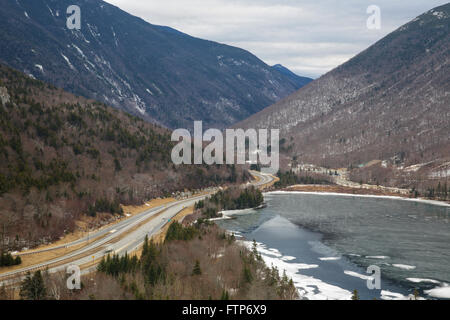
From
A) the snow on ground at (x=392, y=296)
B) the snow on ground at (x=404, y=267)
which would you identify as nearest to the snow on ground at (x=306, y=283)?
the snow on ground at (x=392, y=296)

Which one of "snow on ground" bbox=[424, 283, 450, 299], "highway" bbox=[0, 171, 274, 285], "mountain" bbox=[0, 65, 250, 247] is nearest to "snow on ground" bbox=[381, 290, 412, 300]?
"snow on ground" bbox=[424, 283, 450, 299]

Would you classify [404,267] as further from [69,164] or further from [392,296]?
[69,164]

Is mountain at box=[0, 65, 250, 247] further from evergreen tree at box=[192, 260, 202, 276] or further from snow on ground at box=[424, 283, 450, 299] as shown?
snow on ground at box=[424, 283, 450, 299]

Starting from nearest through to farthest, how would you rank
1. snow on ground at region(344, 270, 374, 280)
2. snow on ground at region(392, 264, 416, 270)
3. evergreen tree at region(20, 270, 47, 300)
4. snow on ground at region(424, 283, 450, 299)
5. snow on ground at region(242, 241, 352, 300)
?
evergreen tree at region(20, 270, 47, 300) < snow on ground at region(242, 241, 352, 300) < snow on ground at region(424, 283, 450, 299) < snow on ground at region(344, 270, 374, 280) < snow on ground at region(392, 264, 416, 270)

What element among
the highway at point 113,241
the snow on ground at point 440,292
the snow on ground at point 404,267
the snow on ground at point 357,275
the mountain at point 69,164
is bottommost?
the snow on ground at point 440,292

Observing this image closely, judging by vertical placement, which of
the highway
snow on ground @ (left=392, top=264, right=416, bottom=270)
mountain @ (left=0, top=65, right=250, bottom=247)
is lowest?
snow on ground @ (left=392, top=264, right=416, bottom=270)

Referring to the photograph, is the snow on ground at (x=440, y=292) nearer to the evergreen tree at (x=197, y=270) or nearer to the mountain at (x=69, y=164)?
the evergreen tree at (x=197, y=270)
